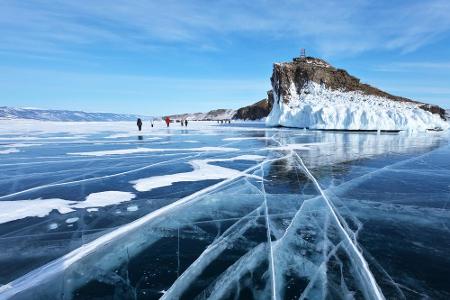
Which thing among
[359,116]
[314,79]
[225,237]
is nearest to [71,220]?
[225,237]

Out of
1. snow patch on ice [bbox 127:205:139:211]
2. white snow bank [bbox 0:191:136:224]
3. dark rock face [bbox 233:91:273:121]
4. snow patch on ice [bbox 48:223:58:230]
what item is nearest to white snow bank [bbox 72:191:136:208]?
white snow bank [bbox 0:191:136:224]

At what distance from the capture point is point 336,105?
44438 mm

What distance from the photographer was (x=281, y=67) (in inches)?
2411

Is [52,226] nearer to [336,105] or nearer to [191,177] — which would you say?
[191,177]

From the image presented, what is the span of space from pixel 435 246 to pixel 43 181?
27.0 ft

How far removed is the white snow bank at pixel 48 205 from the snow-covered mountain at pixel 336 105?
116ft

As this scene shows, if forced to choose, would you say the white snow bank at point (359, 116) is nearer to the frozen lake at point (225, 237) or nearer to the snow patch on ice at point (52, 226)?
the frozen lake at point (225, 237)

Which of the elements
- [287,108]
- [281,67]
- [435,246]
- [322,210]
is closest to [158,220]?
[322,210]

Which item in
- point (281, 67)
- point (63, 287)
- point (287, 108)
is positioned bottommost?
point (63, 287)

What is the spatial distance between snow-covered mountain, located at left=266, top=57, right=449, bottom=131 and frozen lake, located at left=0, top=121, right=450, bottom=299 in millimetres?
31432

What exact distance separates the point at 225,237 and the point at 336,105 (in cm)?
4400

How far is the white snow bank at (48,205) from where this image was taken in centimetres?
520

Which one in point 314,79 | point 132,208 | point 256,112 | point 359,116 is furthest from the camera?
point 256,112

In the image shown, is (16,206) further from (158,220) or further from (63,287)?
(63,287)
